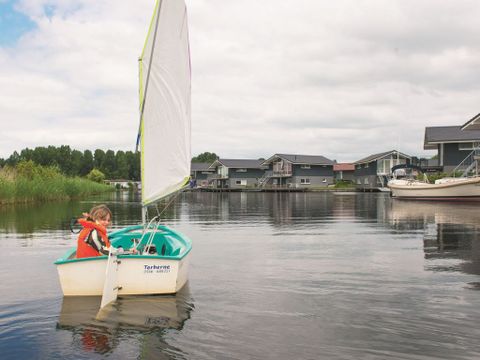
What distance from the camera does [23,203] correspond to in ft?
114

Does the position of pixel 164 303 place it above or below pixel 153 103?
below

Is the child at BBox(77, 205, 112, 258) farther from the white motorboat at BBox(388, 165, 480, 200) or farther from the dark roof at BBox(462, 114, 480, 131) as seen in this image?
the dark roof at BBox(462, 114, 480, 131)

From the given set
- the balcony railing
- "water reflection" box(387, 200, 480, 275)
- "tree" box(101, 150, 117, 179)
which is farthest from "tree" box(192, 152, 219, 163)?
"water reflection" box(387, 200, 480, 275)

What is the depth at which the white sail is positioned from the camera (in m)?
8.57

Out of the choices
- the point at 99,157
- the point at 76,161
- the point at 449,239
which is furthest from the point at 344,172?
the point at 99,157

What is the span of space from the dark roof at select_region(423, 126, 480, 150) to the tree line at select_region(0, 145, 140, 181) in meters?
113

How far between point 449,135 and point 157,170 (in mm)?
49184

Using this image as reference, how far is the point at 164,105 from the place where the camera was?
9.20 metres

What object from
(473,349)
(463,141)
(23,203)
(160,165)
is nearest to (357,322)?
(473,349)

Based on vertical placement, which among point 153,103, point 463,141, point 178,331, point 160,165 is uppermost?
point 463,141

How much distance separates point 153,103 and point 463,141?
48015 millimetres

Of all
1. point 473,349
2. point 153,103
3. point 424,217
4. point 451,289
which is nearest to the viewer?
point 473,349

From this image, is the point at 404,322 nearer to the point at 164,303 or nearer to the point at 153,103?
the point at 164,303

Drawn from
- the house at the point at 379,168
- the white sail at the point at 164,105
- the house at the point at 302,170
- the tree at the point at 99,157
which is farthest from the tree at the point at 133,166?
the white sail at the point at 164,105
